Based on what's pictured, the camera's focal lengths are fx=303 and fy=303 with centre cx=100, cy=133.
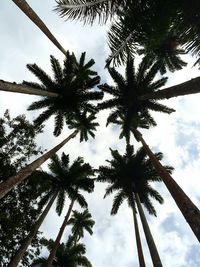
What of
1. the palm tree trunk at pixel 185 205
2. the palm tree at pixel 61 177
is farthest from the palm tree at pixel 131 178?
the palm tree trunk at pixel 185 205

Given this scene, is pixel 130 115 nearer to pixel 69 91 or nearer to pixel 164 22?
pixel 69 91

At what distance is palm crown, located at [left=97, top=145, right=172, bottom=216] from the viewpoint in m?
26.0

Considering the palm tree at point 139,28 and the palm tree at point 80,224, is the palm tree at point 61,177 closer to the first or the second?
the palm tree at point 80,224

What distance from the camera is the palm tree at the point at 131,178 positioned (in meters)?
26.0

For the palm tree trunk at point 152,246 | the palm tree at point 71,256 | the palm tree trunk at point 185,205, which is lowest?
the palm tree trunk at point 185,205

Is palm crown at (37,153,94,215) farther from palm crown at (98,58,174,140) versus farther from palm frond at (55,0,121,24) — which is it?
palm frond at (55,0,121,24)

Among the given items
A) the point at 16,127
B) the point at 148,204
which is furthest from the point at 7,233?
the point at 148,204

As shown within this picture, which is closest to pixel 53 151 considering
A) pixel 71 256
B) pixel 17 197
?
pixel 17 197

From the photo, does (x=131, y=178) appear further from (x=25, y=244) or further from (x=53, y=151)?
(x=25, y=244)

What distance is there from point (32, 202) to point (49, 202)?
6.09 metres

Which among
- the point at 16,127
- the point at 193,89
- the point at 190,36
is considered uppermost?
the point at 16,127

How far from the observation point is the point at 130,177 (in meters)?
26.5

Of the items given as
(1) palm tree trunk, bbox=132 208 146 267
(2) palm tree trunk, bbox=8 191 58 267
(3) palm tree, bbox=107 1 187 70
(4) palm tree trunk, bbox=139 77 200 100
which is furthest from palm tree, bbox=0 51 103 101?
(3) palm tree, bbox=107 1 187 70

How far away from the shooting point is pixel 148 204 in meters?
26.0
